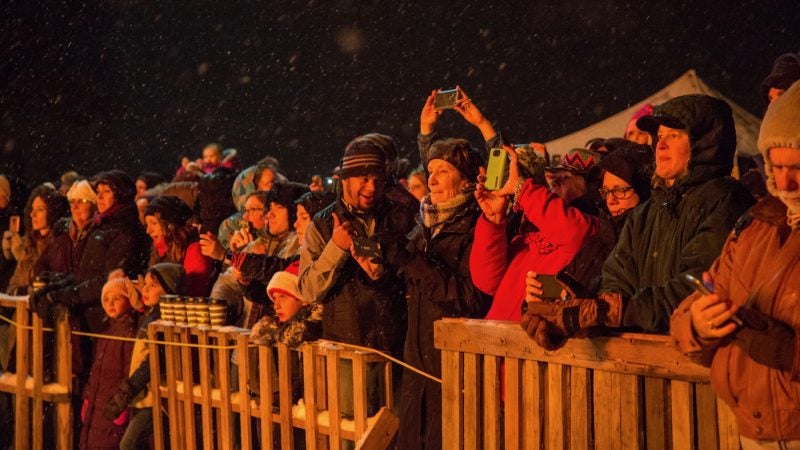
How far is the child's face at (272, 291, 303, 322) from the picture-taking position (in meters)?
5.93

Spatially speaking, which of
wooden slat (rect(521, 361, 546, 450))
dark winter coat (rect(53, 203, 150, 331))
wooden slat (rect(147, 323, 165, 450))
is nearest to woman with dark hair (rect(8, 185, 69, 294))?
dark winter coat (rect(53, 203, 150, 331))

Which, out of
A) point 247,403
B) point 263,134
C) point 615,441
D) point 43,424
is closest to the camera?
point 615,441

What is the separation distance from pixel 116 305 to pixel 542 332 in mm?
4659

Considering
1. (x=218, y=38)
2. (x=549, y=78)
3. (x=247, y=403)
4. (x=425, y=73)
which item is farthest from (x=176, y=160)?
(x=247, y=403)

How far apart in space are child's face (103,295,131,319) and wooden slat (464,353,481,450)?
12.9ft

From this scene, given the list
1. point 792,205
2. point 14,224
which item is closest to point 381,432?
point 792,205

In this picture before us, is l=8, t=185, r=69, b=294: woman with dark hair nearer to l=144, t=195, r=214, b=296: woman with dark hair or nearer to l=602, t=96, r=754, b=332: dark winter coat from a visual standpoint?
l=144, t=195, r=214, b=296: woman with dark hair

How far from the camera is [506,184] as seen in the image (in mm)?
4629

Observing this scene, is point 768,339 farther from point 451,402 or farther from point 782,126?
point 451,402

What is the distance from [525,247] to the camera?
4.90 meters

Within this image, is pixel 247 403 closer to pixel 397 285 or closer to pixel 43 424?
pixel 397 285

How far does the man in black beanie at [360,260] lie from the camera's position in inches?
209

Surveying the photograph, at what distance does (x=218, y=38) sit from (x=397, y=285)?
→ 16717 millimetres

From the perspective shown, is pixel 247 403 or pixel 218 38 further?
pixel 218 38
